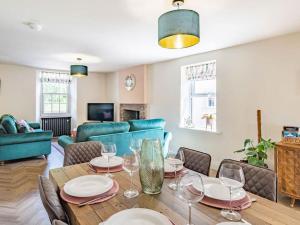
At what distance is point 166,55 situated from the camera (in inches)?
167

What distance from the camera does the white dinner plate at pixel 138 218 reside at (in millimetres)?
865

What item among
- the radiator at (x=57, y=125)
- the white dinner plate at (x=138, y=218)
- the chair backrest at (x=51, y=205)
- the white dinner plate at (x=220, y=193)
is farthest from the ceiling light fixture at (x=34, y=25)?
the radiator at (x=57, y=125)

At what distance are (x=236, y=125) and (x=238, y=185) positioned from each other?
2692mm

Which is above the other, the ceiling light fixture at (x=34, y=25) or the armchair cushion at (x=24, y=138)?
the ceiling light fixture at (x=34, y=25)

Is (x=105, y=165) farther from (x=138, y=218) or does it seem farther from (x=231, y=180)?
(x=231, y=180)

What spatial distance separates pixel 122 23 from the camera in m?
2.53

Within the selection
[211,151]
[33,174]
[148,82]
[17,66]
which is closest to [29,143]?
[33,174]

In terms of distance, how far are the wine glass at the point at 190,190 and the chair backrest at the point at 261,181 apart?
1.96ft

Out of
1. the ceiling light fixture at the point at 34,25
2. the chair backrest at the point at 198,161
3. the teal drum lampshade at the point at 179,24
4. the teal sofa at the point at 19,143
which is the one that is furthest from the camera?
the teal sofa at the point at 19,143

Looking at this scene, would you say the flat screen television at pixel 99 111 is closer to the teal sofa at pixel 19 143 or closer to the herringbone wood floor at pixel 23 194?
the teal sofa at pixel 19 143

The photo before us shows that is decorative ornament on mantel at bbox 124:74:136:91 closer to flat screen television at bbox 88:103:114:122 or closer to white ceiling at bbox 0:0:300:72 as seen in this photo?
flat screen television at bbox 88:103:114:122

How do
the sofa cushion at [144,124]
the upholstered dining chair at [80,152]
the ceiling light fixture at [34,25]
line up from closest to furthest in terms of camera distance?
the upholstered dining chair at [80,152], the ceiling light fixture at [34,25], the sofa cushion at [144,124]

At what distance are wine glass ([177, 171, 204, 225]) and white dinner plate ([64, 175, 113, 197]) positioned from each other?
0.49 metres

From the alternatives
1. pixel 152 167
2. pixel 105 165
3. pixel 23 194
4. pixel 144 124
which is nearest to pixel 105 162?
pixel 105 165
